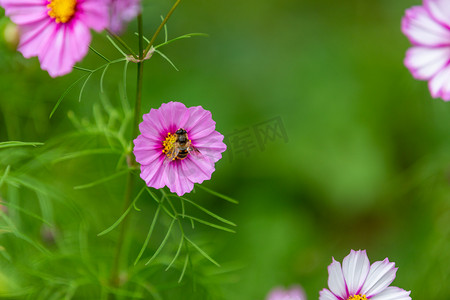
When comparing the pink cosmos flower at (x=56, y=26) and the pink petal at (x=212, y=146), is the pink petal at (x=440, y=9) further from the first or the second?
the pink cosmos flower at (x=56, y=26)

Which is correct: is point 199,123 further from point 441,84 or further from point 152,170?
point 441,84

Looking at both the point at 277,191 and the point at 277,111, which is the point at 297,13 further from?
the point at 277,191

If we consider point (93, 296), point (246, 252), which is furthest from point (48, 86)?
point (246, 252)

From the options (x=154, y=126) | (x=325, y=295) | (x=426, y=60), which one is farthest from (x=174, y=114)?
(x=426, y=60)

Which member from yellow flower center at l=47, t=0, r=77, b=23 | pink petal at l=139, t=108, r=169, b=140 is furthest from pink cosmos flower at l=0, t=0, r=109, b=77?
pink petal at l=139, t=108, r=169, b=140

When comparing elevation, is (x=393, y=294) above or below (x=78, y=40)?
below

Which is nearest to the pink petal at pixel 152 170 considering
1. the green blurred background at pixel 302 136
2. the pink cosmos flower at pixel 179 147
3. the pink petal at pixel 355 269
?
the pink cosmos flower at pixel 179 147

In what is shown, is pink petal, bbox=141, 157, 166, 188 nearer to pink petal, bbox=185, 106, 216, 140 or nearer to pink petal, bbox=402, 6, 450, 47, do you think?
pink petal, bbox=185, 106, 216, 140

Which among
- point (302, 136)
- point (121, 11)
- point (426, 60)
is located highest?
point (302, 136)
